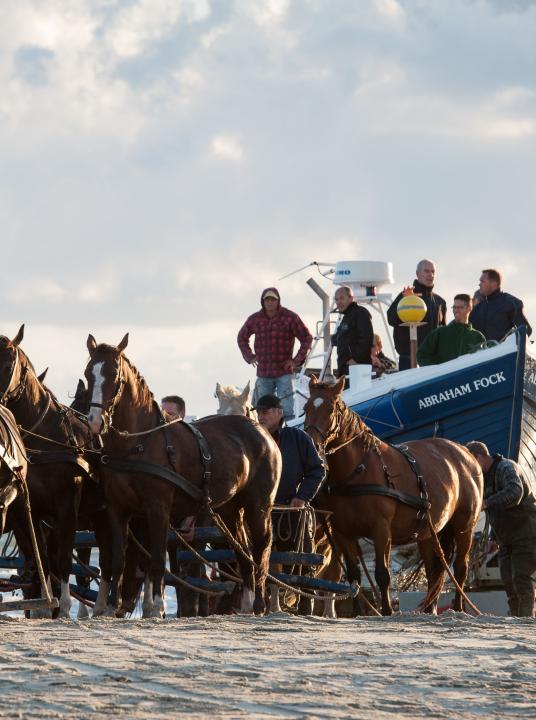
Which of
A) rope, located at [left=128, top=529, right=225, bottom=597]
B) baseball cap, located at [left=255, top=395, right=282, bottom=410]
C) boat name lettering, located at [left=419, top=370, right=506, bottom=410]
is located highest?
boat name lettering, located at [left=419, top=370, right=506, bottom=410]

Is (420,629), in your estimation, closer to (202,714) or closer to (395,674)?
(395,674)

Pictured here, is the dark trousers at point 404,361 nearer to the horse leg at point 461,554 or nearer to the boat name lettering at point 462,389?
the boat name lettering at point 462,389

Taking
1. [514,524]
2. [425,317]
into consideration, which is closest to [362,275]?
[425,317]

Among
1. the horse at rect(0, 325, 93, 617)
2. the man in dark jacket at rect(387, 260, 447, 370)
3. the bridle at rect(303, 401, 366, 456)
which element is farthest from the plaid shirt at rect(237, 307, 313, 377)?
the horse at rect(0, 325, 93, 617)

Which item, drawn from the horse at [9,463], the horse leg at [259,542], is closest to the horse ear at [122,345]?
the horse at [9,463]

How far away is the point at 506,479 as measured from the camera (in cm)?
1549

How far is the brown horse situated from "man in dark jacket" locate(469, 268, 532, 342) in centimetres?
501

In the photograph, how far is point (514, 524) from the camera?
15.8 metres

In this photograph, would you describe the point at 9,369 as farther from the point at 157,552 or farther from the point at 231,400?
the point at 231,400

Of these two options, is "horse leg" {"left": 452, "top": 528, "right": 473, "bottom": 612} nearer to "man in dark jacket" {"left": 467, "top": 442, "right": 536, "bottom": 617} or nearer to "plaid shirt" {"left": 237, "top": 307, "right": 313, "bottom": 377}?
"man in dark jacket" {"left": 467, "top": 442, "right": 536, "bottom": 617}

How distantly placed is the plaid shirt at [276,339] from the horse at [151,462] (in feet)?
17.6

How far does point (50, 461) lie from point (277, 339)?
254 inches

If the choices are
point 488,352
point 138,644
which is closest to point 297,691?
point 138,644

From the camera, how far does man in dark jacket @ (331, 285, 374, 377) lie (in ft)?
58.5
